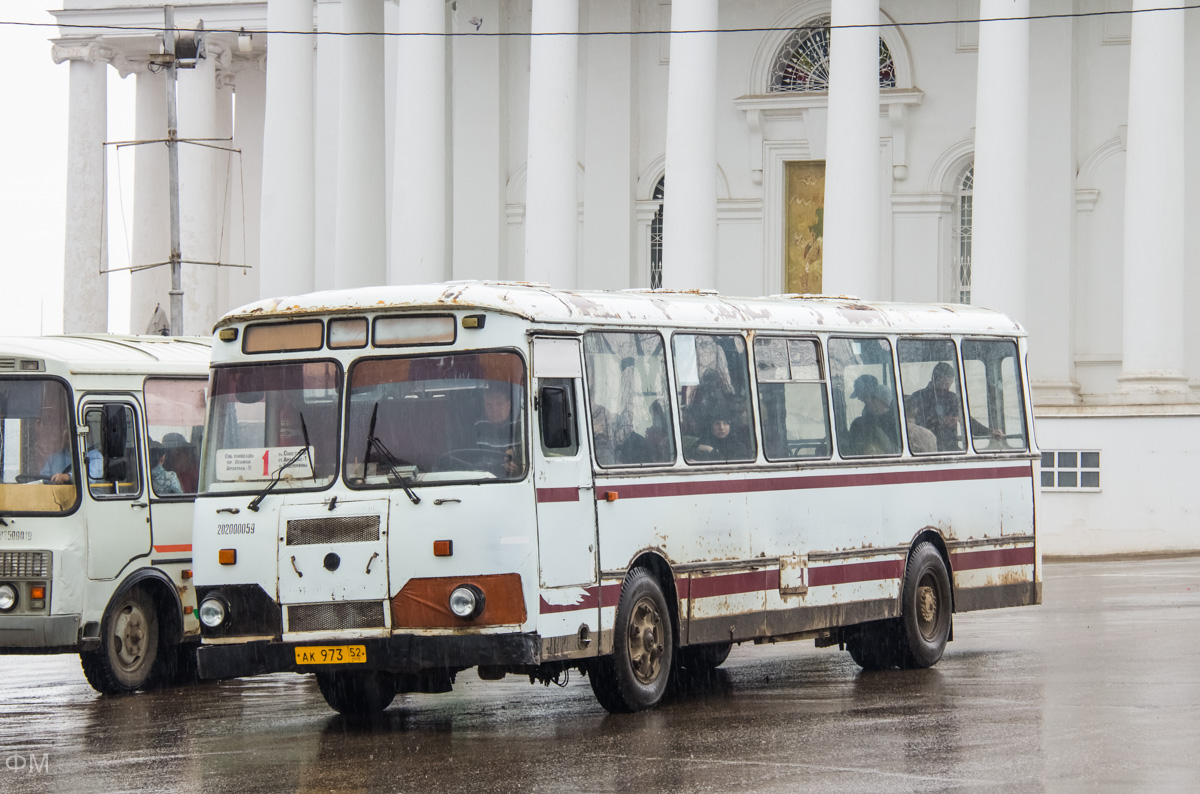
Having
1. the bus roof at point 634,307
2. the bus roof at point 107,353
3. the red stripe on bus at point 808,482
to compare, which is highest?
the bus roof at point 634,307

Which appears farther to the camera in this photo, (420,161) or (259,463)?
(420,161)

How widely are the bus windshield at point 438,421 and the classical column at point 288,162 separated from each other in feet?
77.5

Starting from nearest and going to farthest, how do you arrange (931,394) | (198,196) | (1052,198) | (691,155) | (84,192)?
(931,394) → (691,155) → (1052,198) → (198,196) → (84,192)

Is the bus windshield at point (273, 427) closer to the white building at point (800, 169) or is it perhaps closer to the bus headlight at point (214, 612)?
the bus headlight at point (214, 612)

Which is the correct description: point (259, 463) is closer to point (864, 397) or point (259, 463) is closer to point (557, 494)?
point (557, 494)

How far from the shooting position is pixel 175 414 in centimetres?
1502

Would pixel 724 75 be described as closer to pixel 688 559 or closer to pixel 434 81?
pixel 434 81

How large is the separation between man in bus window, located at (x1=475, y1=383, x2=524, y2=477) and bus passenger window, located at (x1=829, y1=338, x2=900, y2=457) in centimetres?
363

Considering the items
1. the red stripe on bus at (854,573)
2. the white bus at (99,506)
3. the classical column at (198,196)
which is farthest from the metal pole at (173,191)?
the red stripe on bus at (854,573)

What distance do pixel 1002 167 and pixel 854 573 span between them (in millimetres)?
15140

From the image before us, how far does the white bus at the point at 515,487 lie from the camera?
35.6 ft

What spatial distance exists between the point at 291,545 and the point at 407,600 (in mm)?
829

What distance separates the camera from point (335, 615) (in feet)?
36.1

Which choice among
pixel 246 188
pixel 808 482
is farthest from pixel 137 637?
pixel 246 188
